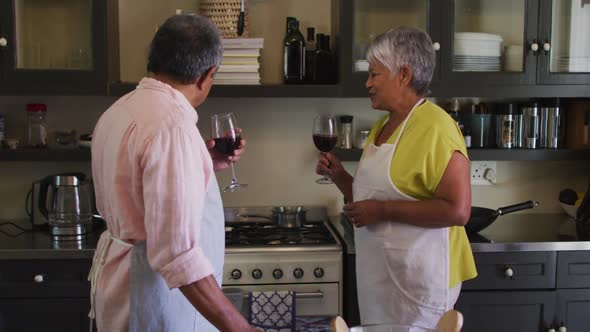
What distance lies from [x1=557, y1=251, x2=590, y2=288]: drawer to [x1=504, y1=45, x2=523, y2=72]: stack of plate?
77 cm

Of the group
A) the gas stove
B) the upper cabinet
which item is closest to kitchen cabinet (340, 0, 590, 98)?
the gas stove

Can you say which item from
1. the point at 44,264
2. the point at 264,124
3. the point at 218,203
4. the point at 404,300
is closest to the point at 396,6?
the point at 264,124

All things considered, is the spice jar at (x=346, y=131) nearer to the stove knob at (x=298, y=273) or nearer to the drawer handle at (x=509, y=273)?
the stove knob at (x=298, y=273)

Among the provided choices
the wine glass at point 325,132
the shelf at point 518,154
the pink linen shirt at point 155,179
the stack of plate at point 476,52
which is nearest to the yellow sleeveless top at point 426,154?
the wine glass at point 325,132

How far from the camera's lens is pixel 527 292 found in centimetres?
254

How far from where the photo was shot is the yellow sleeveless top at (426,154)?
188 cm

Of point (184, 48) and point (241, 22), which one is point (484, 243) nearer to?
point (241, 22)

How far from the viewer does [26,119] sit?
117 inches

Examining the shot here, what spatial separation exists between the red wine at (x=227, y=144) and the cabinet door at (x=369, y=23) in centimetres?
89

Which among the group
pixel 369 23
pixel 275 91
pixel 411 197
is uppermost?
pixel 369 23

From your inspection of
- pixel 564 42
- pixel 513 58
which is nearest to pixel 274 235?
pixel 513 58

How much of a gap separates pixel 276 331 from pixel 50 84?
1293 mm

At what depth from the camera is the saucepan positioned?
9.67 ft

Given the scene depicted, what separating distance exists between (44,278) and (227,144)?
3.16 feet
